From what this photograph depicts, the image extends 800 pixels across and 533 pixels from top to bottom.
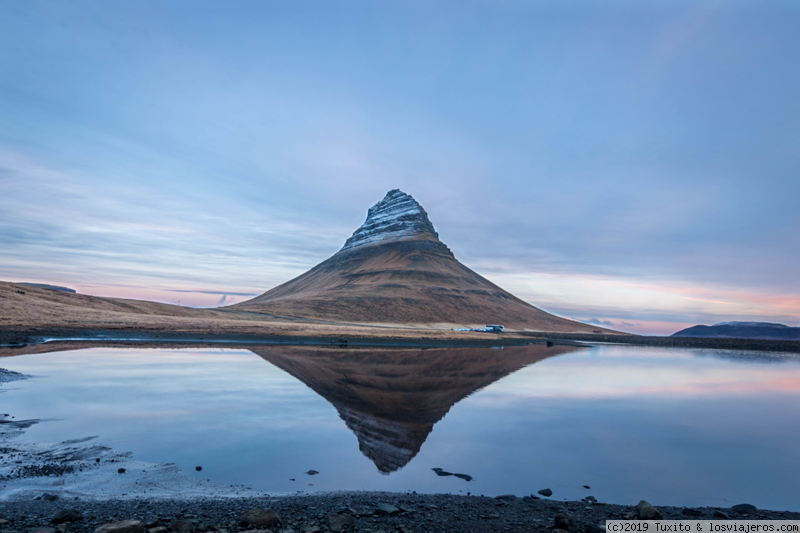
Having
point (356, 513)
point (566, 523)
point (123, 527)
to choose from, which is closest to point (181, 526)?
point (123, 527)

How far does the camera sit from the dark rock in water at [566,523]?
8.34 m

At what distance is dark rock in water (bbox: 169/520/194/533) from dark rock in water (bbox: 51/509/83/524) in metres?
1.87

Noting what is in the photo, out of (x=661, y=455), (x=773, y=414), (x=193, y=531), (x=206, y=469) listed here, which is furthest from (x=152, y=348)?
(x=773, y=414)

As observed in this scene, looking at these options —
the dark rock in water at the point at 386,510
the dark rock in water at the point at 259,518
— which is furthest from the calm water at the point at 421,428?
the dark rock in water at the point at 259,518

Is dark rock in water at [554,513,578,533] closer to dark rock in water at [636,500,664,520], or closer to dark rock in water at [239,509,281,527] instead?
dark rock in water at [636,500,664,520]

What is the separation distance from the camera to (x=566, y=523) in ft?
27.6

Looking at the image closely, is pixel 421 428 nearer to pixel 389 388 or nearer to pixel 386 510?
pixel 386 510

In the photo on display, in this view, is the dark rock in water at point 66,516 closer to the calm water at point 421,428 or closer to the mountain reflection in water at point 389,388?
the calm water at point 421,428

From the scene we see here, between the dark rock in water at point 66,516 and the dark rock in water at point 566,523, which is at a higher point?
the dark rock in water at point 66,516

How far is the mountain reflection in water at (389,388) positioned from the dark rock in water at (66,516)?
7373mm

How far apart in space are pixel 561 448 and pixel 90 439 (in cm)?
1675

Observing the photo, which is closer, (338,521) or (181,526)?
(181,526)

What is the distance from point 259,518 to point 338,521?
1.55m

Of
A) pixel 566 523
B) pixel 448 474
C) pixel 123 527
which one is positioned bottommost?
pixel 448 474
